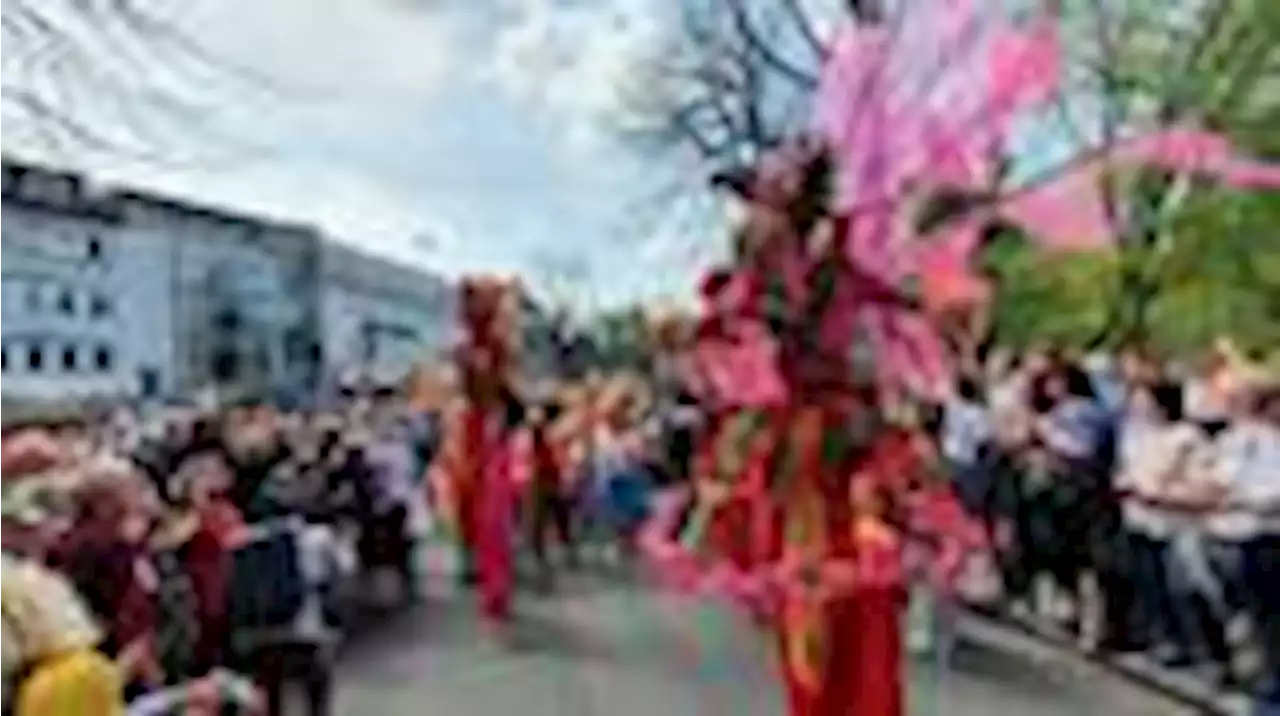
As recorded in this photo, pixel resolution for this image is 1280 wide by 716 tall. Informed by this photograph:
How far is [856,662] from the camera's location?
834cm

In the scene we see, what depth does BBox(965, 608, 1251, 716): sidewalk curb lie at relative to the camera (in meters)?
12.8

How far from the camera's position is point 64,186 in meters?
6.40

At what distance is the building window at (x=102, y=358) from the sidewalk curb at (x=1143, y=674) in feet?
16.7

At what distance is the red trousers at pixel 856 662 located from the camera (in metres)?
8.28

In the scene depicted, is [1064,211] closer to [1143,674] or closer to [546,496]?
[1143,674]

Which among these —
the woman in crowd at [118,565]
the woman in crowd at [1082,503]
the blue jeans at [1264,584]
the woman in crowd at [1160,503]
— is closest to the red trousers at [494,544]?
the woman in crowd at [1082,503]

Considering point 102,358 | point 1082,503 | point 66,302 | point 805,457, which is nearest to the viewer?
point 805,457

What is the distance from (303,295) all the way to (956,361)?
719 inches

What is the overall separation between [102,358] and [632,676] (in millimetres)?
4593

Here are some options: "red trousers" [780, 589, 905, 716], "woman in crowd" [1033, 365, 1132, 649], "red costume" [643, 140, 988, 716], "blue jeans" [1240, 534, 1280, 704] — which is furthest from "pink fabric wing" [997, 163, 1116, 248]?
"woman in crowd" [1033, 365, 1132, 649]

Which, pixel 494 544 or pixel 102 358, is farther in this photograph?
pixel 102 358

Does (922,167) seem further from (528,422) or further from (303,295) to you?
(303,295)

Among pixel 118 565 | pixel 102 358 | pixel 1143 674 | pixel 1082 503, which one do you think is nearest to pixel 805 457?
pixel 118 565

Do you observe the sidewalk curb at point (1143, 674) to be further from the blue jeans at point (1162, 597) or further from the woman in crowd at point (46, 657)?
the woman in crowd at point (46, 657)
